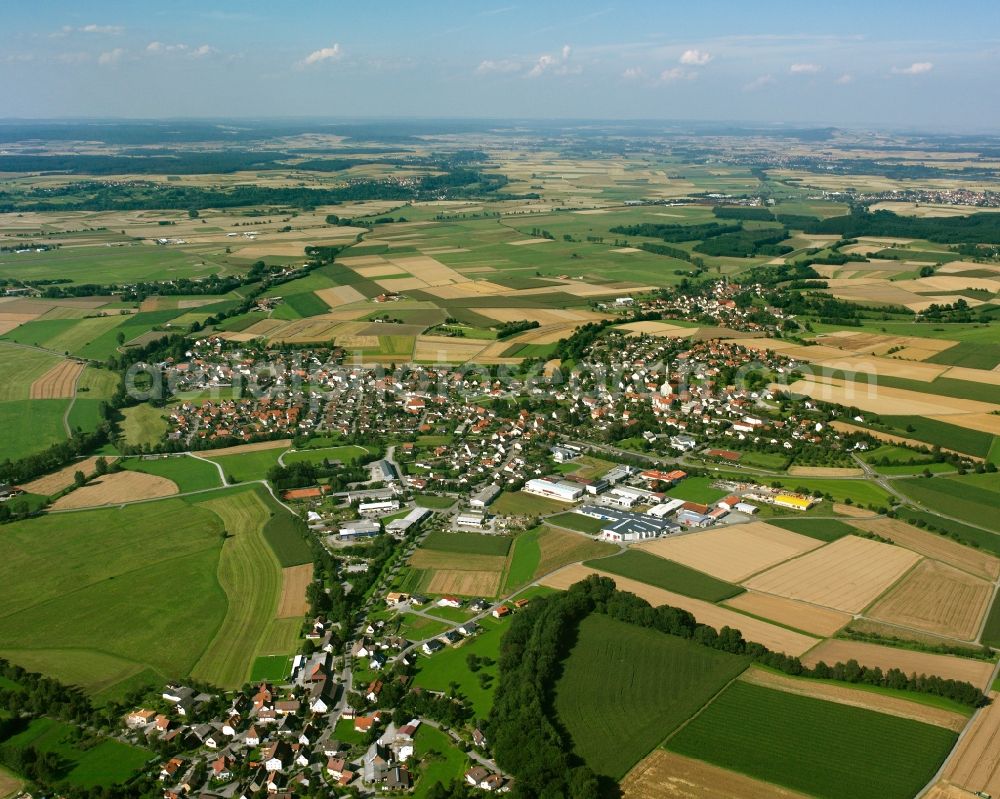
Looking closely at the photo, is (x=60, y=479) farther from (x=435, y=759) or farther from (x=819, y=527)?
(x=819, y=527)

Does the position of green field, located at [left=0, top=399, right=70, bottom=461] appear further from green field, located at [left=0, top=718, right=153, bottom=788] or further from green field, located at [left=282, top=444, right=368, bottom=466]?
green field, located at [left=0, top=718, right=153, bottom=788]

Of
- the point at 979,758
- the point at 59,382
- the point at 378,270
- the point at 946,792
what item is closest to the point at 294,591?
the point at 946,792

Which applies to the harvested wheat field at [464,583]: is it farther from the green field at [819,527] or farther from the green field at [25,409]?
the green field at [25,409]

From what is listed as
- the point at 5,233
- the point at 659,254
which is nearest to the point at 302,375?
the point at 659,254

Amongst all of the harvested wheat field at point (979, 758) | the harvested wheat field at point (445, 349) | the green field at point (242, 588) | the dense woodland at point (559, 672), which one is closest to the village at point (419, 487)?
the dense woodland at point (559, 672)

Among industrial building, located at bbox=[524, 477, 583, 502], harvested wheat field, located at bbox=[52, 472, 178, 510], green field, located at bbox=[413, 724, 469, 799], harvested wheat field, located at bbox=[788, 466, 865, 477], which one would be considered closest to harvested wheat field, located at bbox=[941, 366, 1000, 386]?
harvested wheat field, located at bbox=[788, 466, 865, 477]

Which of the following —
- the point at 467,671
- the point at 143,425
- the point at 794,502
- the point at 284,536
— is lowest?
the point at 467,671
